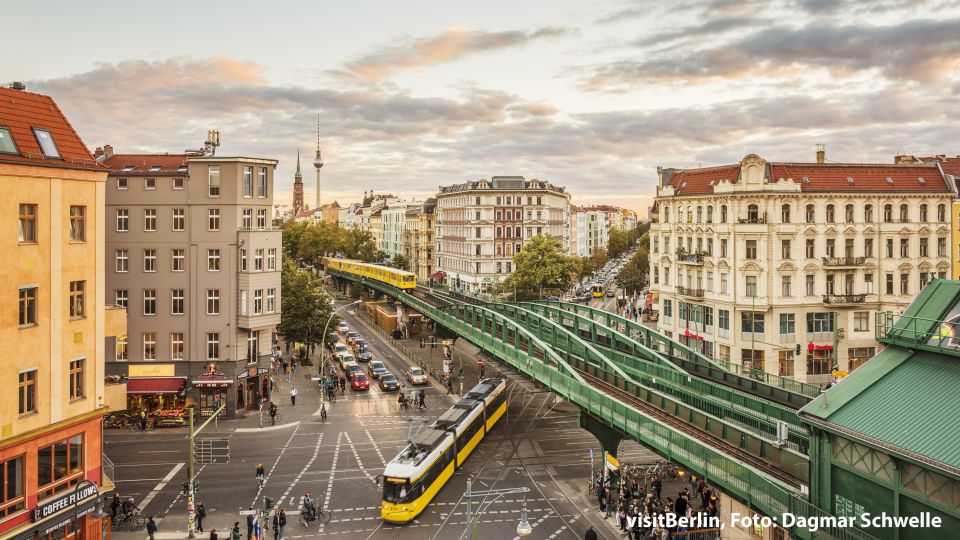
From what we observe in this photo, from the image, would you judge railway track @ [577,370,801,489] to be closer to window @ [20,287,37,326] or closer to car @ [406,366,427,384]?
car @ [406,366,427,384]

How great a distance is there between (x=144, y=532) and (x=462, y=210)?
9746 cm

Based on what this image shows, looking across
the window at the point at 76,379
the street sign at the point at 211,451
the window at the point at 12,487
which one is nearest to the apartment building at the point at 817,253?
the street sign at the point at 211,451

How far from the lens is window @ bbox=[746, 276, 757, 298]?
63.7 m

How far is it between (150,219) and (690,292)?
48794 millimetres

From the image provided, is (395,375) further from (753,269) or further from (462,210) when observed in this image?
(462,210)

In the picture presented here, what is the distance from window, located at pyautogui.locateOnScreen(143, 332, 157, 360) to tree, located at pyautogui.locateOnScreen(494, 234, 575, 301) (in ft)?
174

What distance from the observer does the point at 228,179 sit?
55.4m

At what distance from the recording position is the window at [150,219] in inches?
2165

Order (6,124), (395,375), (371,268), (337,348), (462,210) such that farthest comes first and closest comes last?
(462,210)
(371,268)
(337,348)
(395,375)
(6,124)

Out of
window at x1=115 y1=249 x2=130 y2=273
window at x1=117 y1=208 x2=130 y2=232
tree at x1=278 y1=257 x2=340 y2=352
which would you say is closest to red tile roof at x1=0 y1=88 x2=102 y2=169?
window at x1=117 y1=208 x2=130 y2=232

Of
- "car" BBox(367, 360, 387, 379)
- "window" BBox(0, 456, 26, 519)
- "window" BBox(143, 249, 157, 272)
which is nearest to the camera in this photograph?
"window" BBox(0, 456, 26, 519)

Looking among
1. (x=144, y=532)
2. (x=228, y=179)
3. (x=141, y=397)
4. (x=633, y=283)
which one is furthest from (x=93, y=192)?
(x=633, y=283)

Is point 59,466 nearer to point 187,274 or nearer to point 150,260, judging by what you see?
point 187,274

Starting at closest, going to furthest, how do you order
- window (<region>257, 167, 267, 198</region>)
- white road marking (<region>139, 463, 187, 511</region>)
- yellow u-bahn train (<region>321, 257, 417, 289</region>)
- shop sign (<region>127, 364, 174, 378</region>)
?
white road marking (<region>139, 463, 187, 511</region>) → shop sign (<region>127, 364, 174, 378</region>) → window (<region>257, 167, 267, 198</region>) → yellow u-bahn train (<region>321, 257, 417, 289</region>)
